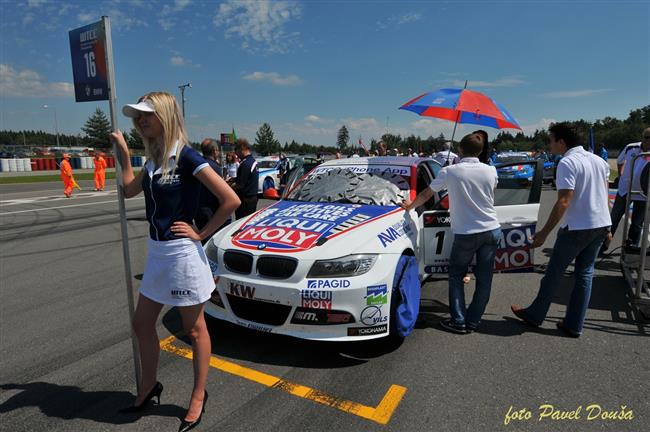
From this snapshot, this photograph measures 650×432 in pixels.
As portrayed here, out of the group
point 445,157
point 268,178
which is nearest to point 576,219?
point 445,157

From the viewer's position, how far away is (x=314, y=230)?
3422 millimetres

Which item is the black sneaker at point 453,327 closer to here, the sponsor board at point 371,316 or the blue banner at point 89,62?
the sponsor board at point 371,316

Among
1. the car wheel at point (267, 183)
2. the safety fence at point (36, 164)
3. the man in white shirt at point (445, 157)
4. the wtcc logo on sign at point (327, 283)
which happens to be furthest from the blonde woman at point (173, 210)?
the safety fence at point (36, 164)

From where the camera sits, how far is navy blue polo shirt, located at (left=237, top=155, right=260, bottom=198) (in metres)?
5.95

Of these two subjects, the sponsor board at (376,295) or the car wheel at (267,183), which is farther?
the car wheel at (267,183)

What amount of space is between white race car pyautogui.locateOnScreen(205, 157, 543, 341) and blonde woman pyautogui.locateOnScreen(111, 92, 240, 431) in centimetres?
80

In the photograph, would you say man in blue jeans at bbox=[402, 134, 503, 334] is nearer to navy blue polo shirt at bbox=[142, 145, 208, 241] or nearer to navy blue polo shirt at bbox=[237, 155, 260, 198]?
navy blue polo shirt at bbox=[142, 145, 208, 241]

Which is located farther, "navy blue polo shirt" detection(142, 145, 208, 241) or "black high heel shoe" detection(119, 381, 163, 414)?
"black high heel shoe" detection(119, 381, 163, 414)

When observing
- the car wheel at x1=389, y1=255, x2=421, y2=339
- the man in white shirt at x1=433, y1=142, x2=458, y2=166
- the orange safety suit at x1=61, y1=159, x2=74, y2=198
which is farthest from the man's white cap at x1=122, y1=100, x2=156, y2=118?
the orange safety suit at x1=61, y1=159, x2=74, y2=198

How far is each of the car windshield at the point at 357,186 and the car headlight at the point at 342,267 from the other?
1.14 m

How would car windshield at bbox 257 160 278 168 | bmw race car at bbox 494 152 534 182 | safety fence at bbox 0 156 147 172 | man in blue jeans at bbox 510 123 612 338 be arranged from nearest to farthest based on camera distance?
man in blue jeans at bbox 510 123 612 338, bmw race car at bbox 494 152 534 182, car windshield at bbox 257 160 278 168, safety fence at bbox 0 156 147 172

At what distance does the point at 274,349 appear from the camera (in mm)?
3428

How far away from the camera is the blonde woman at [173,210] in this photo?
219 cm

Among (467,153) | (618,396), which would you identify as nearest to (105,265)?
(467,153)
